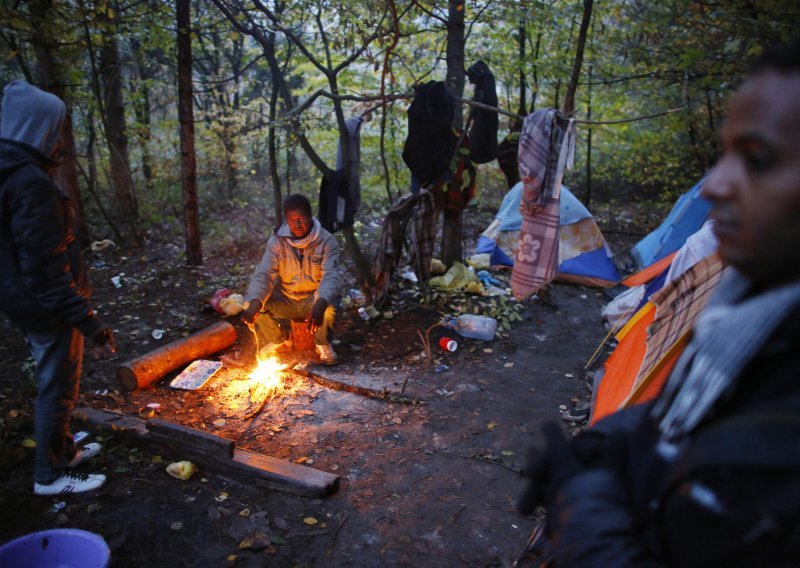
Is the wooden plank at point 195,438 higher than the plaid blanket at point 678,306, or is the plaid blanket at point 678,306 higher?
the plaid blanket at point 678,306

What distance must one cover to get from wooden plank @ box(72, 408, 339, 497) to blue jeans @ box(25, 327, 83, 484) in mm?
546

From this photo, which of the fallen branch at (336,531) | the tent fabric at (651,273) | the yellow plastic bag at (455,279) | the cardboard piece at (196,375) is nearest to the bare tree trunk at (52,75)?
the cardboard piece at (196,375)

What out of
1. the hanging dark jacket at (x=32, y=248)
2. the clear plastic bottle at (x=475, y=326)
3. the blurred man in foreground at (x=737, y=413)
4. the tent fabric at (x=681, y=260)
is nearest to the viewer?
the blurred man in foreground at (x=737, y=413)

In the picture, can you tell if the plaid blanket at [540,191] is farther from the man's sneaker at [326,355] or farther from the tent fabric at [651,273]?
the man's sneaker at [326,355]

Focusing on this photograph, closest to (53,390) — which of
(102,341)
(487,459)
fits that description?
(102,341)

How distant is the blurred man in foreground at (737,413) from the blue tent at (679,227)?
688 centimetres

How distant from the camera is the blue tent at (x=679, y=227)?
7070mm

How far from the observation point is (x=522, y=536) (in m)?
2.98

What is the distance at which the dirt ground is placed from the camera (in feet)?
9.28

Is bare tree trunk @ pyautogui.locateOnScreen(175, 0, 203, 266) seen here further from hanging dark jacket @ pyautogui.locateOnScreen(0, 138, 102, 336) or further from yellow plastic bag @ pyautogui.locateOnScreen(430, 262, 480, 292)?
hanging dark jacket @ pyautogui.locateOnScreen(0, 138, 102, 336)

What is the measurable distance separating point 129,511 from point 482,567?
6.94 ft

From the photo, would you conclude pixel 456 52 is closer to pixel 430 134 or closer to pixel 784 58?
pixel 430 134

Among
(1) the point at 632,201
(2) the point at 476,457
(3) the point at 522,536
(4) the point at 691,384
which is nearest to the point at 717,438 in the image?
(4) the point at 691,384

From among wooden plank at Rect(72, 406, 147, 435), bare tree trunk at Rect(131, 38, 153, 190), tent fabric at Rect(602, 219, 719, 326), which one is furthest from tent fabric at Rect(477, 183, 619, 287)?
bare tree trunk at Rect(131, 38, 153, 190)
